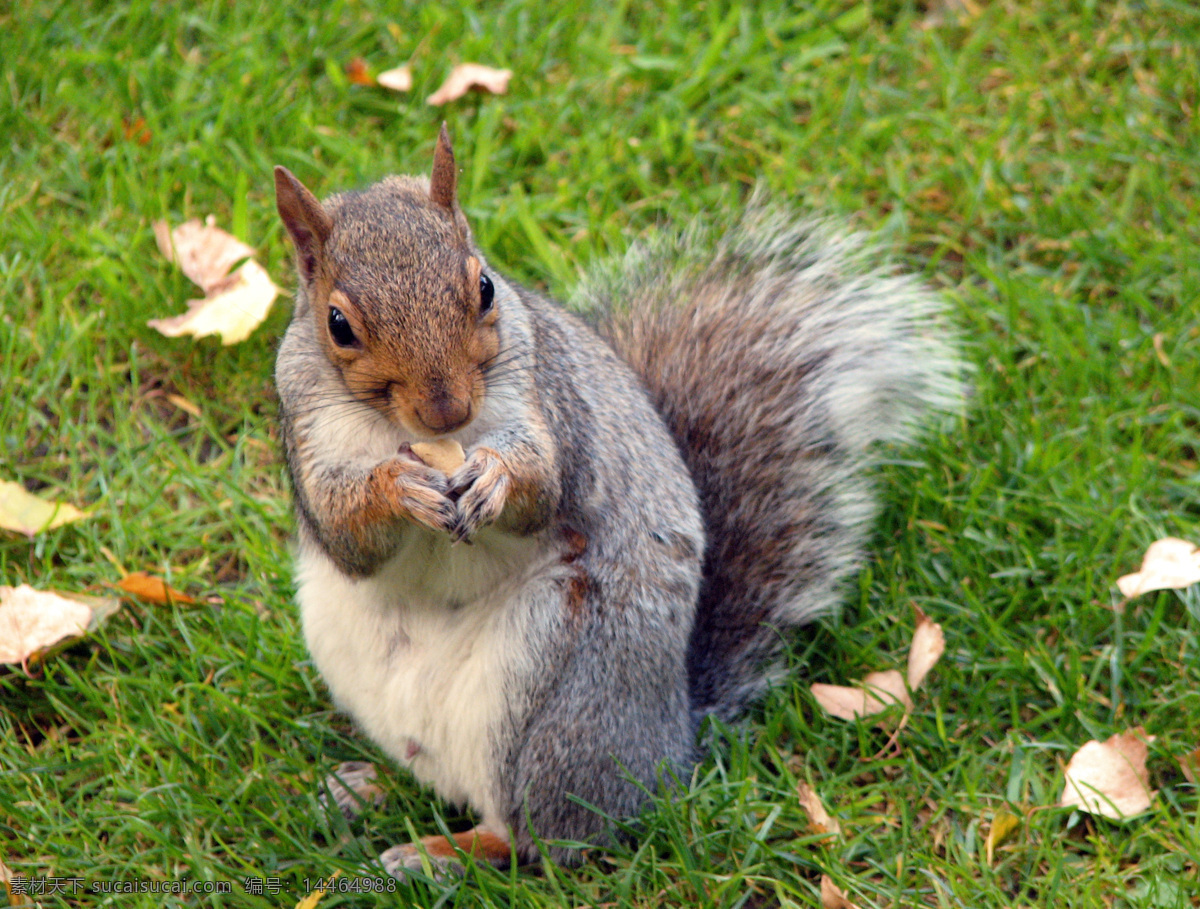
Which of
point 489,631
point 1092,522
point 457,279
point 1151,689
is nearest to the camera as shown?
point 457,279

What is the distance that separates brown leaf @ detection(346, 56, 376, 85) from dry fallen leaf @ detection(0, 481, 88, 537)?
45.7 inches

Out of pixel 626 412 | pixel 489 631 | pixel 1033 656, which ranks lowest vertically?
pixel 1033 656

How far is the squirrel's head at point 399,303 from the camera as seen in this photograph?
139cm

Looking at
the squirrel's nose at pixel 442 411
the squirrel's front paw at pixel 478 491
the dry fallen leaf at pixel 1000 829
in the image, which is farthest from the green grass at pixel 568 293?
the squirrel's nose at pixel 442 411

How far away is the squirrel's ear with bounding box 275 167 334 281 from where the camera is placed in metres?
1.45

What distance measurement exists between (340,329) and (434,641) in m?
0.44

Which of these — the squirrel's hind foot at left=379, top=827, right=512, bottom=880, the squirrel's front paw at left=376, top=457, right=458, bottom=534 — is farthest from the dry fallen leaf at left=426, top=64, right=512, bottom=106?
the squirrel's hind foot at left=379, top=827, right=512, bottom=880

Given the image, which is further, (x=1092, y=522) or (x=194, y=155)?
(x=194, y=155)

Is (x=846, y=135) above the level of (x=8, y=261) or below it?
above

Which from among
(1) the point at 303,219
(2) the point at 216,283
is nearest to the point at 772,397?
(1) the point at 303,219

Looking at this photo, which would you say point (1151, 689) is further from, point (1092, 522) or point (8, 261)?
point (8, 261)

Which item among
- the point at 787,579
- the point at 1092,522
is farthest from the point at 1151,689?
the point at 787,579

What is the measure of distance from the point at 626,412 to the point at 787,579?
376 mm

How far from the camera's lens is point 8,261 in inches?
95.1
